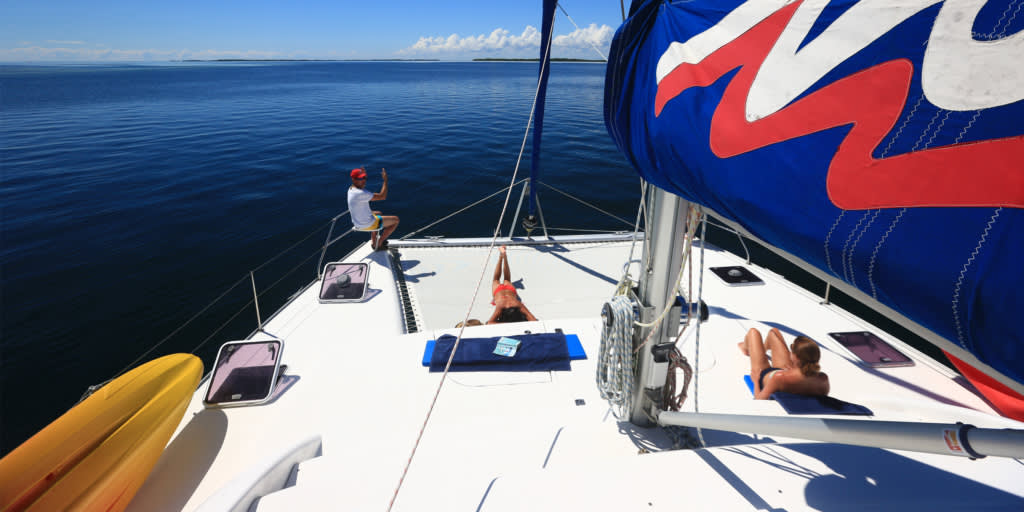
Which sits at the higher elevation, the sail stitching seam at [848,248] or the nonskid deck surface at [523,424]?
the sail stitching seam at [848,248]

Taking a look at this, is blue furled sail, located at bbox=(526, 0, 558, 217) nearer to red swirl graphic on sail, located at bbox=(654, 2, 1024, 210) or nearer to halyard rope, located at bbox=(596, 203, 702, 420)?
halyard rope, located at bbox=(596, 203, 702, 420)

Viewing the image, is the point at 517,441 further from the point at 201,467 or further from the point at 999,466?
the point at 999,466

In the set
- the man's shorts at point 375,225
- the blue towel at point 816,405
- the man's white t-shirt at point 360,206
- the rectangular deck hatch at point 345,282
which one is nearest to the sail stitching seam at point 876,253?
the blue towel at point 816,405

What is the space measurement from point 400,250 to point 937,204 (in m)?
5.95

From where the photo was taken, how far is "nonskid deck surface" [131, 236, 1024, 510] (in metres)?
1.72

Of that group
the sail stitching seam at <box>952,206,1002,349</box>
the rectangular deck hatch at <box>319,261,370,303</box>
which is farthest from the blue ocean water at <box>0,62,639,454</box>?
the sail stitching seam at <box>952,206,1002,349</box>

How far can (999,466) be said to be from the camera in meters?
1.80

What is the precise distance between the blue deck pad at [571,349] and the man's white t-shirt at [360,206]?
8.37ft

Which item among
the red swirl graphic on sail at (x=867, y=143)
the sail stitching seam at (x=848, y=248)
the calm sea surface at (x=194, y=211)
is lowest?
the calm sea surface at (x=194, y=211)

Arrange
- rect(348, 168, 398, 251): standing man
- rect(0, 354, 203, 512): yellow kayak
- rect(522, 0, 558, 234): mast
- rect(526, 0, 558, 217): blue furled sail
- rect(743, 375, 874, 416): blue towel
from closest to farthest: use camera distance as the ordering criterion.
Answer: rect(0, 354, 203, 512): yellow kayak < rect(743, 375, 874, 416): blue towel < rect(526, 0, 558, 217): blue furled sail < rect(522, 0, 558, 234): mast < rect(348, 168, 398, 251): standing man

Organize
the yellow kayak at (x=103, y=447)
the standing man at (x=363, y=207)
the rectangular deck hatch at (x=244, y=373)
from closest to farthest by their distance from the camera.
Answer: the yellow kayak at (x=103, y=447)
the rectangular deck hatch at (x=244, y=373)
the standing man at (x=363, y=207)

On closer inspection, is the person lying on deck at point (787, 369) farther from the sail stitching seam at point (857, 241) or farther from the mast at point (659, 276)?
the sail stitching seam at point (857, 241)

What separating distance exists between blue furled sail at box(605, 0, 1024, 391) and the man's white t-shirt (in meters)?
4.75

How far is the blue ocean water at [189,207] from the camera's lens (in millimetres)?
6203
